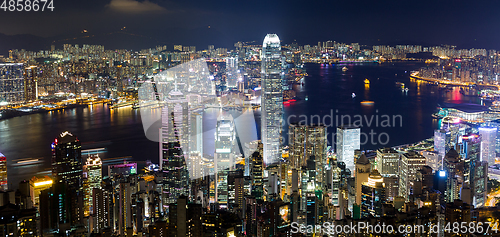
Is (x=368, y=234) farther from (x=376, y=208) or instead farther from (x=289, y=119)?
(x=289, y=119)

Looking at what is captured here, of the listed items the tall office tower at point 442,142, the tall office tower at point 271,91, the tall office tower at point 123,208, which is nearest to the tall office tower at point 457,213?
the tall office tower at point 442,142

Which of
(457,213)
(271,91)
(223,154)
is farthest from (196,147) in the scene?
(457,213)

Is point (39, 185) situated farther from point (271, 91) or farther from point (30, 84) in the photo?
point (30, 84)

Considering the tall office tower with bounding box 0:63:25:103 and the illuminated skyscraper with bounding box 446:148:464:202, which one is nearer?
the illuminated skyscraper with bounding box 446:148:464:202

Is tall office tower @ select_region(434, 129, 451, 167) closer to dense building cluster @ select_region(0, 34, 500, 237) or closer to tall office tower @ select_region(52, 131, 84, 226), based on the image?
dense building cluster @ select_region(0, 34, 500, 237)

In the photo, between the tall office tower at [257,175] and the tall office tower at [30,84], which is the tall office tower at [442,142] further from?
the tall office tower at [30,84]

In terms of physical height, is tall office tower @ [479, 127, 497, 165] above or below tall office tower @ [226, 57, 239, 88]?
below

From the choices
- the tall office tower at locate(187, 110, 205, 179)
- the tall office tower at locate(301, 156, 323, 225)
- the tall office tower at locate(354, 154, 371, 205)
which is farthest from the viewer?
the tall office tower at locate(187, 110, 205, 179)

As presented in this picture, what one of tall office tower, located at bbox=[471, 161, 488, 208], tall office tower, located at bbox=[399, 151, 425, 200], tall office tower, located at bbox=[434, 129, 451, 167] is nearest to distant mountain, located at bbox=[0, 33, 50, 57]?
tall office tower, located at bbox=[399, 151, 425, 200]
